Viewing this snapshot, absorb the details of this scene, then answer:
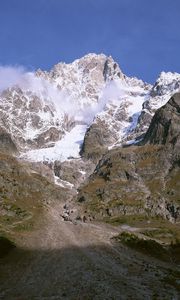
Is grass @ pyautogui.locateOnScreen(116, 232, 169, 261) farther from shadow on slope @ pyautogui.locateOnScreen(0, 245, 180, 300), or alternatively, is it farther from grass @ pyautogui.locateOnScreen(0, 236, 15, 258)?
grass @ pyautogui.locateOnScreen(0, 236, 15, 258)

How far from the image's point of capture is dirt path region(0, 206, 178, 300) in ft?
195

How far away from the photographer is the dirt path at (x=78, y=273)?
195 ft

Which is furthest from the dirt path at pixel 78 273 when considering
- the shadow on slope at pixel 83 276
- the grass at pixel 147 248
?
the grass at pixel 147 248

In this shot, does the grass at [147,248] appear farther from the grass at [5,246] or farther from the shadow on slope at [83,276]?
the grass at [5,246]

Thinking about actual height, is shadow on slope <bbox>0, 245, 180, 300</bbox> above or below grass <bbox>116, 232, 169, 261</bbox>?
below

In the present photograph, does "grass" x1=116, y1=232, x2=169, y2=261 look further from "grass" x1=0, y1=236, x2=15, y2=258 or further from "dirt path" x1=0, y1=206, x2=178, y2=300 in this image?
"grass" x1=0, y1=236, x2=15, y2=258

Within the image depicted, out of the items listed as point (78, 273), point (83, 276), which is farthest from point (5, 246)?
point (83, 276)

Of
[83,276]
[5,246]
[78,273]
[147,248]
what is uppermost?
[5,246]

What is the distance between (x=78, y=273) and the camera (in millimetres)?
73500

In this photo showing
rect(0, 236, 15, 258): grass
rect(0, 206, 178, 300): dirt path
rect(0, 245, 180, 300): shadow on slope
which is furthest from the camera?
rect(0, 236, 15, 258): grass

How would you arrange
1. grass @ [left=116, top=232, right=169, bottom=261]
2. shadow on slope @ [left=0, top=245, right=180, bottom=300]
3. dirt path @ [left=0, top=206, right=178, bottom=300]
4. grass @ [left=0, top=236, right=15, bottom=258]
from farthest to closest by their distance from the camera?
grass @ [left=116, top=232, right=169, bottom=261] < grass @ [left=0, top=236, right=15, bottom=258] < dirt path @ [left=0, top=206, right=178, bottom=300] < shadow on slope @ [left=0, top=245, right=180, bottom=300]

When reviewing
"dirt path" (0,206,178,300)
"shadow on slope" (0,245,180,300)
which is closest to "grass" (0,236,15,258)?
"shadow on slope" (0,245,180,300)

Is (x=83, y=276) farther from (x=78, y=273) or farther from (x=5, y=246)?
(x=5, y=246)

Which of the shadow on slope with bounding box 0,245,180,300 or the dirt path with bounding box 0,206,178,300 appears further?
the dirt path with bounding box 0,206,178,300
